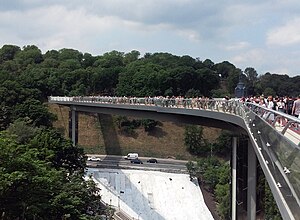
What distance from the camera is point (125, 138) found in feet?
206

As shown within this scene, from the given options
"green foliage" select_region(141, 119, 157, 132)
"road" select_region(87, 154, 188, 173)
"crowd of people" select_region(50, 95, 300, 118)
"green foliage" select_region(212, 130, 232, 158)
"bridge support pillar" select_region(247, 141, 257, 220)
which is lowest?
"road" select_region(87, 154, 188, 173)

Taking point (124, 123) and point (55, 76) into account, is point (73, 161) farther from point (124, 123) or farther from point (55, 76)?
point (55, 76)

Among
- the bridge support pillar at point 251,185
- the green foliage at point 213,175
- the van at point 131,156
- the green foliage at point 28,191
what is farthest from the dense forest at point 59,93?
the van at point 131,156

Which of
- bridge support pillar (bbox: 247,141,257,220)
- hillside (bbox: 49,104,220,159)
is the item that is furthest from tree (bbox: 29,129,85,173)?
hillside (bbox: 49,104,220,159)

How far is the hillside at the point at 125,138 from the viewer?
199 ft

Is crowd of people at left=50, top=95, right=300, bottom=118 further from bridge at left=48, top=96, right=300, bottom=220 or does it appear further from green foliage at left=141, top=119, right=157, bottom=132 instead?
green foliage at left=141, top=119, right=157, bottom=132

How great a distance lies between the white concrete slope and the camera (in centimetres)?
4022

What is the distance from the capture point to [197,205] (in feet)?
139

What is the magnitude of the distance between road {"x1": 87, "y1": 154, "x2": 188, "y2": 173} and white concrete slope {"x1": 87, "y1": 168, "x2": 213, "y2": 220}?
2.48 metres

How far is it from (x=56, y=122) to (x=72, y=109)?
24.9 ft

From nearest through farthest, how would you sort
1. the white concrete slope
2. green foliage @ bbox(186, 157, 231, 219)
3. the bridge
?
the bridge, the white concrete slope, green foliage @ bbox(186, 157, 231, 219)

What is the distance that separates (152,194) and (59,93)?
31945 millimetres

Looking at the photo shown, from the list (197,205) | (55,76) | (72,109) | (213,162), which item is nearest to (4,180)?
(197,205)

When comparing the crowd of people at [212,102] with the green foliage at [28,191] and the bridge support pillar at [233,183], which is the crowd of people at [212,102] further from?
the green foliage at [28,191]
